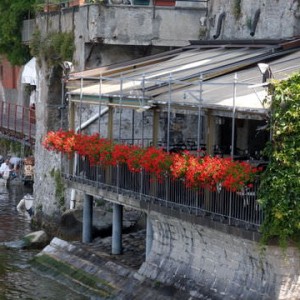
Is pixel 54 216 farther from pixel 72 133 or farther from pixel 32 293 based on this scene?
pixel 32 293

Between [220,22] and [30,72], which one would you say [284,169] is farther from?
[30,72]

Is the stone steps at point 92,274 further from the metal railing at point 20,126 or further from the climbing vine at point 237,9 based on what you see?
the metal railing at point 20,126

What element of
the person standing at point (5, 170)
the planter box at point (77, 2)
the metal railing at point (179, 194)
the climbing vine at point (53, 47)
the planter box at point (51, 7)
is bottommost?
the person standing at point (5, 170)

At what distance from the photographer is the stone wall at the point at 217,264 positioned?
19.9 meters

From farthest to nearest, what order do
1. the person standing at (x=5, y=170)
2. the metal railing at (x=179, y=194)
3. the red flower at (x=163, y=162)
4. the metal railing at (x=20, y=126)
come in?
1. the person standing at (x=5, y=170)
2. the metal railing at (x=20, y=126)
3. the metal railing at (x=179, y=194)
4. the red flower at (x=163, y=162)

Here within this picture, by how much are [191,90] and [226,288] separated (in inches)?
158

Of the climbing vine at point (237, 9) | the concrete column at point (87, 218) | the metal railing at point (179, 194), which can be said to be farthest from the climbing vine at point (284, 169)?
the climbing vine at point (237, 9)

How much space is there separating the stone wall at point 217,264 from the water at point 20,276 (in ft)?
7.95

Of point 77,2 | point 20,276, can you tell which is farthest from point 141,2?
point 20,276

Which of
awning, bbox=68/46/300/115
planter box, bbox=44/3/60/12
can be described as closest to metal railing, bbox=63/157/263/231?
awning, bbox=68/46/300/115

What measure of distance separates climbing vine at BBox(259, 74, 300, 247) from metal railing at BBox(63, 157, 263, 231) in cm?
53

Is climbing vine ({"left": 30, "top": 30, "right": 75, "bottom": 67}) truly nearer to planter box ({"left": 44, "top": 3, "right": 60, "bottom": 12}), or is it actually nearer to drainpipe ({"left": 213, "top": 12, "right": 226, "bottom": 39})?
planter box ({"left": 44, "top": 3, "right": 60, "bottom": 12})

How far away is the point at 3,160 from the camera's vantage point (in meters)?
49.5

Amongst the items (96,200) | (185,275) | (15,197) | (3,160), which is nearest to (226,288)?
(185,275)
